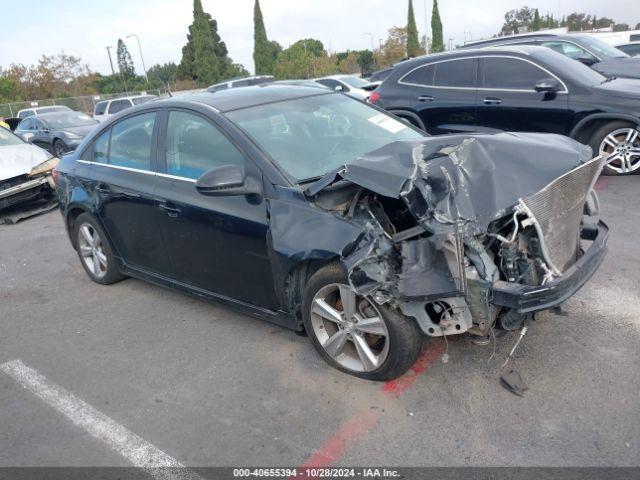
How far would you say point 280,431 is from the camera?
3.09 metres

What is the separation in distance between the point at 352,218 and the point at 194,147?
60.1 inches

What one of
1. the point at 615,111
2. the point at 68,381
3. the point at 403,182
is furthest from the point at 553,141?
the point at 615,111

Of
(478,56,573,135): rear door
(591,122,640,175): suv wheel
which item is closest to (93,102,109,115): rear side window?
(478,56,573,135): rear door

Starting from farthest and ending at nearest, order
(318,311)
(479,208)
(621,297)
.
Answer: (621,297), (318,311), (479,208)

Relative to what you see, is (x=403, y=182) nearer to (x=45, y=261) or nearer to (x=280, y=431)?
(x=280, y=431)

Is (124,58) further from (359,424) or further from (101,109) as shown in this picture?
(359,424)

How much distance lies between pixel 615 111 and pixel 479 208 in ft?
16.7

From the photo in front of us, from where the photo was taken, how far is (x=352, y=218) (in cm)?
323

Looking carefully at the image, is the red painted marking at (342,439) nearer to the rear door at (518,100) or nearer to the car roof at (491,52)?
the rear door at (518,100)

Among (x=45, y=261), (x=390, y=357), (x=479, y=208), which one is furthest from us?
(x=45, y=261)

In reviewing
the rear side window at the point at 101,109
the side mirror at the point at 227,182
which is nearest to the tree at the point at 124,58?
the rear side window at the point at 101,109

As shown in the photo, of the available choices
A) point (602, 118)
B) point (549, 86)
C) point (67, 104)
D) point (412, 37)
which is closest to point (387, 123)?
point (549, 86)

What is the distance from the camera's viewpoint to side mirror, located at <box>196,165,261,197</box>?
3510 mm

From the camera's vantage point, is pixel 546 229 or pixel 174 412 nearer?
pixel 546 229
